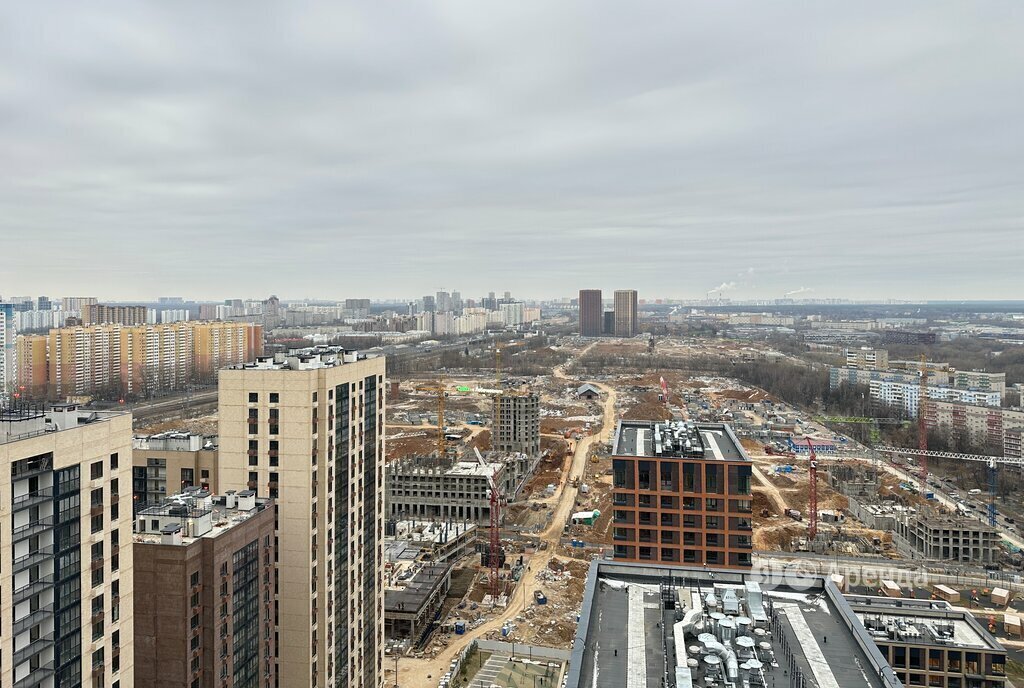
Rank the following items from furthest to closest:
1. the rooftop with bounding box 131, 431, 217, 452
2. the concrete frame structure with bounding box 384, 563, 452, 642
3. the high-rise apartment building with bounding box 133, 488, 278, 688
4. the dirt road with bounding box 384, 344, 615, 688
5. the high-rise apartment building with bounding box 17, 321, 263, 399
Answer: the high-rise apartment building with bounding box 17, 321, 263, 399 → the concrete frame structure with bounding box 384, 563, 452, 642 → the dirt road with bounding box 384, 344, 615, 688 → the rooftop with bounding box 131, 431, 217, 452 → the high-rise apartment building with bounding box 133, 488, 278, 688

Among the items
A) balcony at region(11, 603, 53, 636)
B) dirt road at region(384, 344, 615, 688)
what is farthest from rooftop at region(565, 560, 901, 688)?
dirt road at region(384, 344, 615, 688)

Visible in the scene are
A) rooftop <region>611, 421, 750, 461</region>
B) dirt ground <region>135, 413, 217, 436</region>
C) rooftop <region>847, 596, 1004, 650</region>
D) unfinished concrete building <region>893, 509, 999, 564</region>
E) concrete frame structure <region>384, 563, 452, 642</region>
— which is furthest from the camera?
dirt ground <region>135, 413, 217, 436</region>

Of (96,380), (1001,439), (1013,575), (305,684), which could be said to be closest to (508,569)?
(305,684)

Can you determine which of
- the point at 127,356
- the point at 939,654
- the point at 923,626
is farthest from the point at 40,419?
the point at 127,356

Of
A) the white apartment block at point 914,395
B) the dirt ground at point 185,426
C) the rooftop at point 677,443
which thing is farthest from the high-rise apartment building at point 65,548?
the white apartment block at point 914,395

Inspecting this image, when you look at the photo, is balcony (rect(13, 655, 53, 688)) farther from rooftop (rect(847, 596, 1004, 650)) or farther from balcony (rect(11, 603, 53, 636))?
rooftop (rect(847, 596, 1004, 650))

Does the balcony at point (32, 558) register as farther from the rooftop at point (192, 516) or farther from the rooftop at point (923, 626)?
the rooftop at point (923, 626)

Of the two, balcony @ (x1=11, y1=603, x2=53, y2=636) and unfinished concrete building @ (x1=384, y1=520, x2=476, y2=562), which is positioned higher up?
balcony @ (x1=11, y1=603, x2=53, y2=636)
